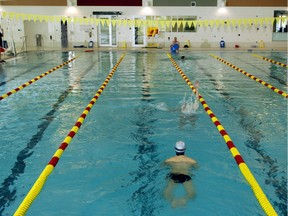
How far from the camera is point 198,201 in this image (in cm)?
350

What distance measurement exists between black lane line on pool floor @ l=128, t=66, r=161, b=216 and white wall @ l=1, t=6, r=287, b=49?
59.6 feet

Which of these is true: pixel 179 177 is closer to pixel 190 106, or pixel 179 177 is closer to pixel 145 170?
pixel 145 170

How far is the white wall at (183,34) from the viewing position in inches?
922

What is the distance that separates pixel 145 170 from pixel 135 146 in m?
0.82

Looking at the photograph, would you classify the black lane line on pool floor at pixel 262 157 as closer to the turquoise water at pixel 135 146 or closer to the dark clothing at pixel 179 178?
the turquoise water at pixel 135 146

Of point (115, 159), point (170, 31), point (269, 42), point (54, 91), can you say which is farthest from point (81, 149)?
point (269, 42)

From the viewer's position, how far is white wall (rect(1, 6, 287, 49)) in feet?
76.8

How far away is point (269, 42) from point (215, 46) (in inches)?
150

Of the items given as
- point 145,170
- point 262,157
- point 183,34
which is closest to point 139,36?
point 183,34

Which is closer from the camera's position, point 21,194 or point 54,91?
point 21,194

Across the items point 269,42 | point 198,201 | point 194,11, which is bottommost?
point 198,201

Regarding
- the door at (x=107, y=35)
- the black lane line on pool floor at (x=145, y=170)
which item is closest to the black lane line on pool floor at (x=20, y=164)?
the black lane line on pool floor at (x=145, y=170)

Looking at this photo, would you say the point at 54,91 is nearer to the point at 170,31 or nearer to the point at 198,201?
the point at 198,201

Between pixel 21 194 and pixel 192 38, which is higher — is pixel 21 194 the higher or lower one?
the lower one
